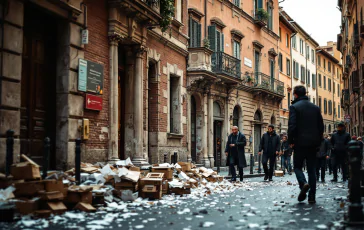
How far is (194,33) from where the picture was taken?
23.0 m

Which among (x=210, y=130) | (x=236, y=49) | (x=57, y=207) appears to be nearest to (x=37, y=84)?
(x=57, y=207)

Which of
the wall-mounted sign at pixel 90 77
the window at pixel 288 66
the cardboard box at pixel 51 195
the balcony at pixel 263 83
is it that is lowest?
the cardboard box at pixel 51 195

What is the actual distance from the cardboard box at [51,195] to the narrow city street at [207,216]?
0.31 m

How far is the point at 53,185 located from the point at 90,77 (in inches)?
225

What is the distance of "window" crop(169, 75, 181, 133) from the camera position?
66.9ft

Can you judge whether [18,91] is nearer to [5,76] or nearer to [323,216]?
[5,76]

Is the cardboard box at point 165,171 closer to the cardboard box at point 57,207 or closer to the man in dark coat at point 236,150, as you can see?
the cardboard box at point 57,207

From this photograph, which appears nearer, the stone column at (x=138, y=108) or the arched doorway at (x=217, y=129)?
the stone column at (x=138, y=108)

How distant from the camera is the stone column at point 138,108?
15.7 metres

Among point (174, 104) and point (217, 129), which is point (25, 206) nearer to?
point (174, 104)

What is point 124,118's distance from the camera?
631 inches

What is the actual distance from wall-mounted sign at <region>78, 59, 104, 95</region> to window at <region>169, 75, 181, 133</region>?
23.4 ft

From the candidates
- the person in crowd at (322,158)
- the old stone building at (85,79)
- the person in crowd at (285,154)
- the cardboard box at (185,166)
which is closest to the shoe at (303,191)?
the cardboard box at (185,166)

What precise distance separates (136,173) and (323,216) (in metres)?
4.24
